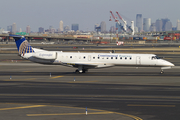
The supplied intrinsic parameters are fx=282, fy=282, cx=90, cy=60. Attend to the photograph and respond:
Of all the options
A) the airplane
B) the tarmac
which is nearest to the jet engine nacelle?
the airplane

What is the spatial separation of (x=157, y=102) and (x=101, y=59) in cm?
2051

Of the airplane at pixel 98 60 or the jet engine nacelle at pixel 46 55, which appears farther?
the jet engine nacelle at pixel 46 55

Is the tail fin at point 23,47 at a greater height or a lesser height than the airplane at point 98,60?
greater

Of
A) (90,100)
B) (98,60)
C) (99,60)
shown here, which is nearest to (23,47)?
(98,60)

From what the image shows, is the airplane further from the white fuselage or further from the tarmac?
the tarmac

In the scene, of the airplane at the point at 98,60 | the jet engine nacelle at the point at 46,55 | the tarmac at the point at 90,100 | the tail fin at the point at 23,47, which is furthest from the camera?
the tail fin at the point at 23,47

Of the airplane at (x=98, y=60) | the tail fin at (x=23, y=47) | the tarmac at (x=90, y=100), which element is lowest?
the tarmac at (x=90, y=100)

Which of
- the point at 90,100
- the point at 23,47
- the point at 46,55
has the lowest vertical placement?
the point at 90,100

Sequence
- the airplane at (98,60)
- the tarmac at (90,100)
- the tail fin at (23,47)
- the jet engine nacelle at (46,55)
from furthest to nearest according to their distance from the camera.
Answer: the tail fin at (23,47) → the jet engine nacelle at (46,55) → the airplane at (98,60) → the tarmac at (90,100)

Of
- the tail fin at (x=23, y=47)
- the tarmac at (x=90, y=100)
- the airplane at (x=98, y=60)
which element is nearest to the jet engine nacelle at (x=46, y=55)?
the airplane at (x=98, y=60)

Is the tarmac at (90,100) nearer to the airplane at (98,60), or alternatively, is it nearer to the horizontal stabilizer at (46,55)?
the airplane at (98,60)

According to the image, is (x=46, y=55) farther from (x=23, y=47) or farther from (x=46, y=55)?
(x=23, y=47)

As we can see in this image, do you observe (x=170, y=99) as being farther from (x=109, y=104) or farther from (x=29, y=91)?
(x=29, y=91)

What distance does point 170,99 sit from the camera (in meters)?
23.0
